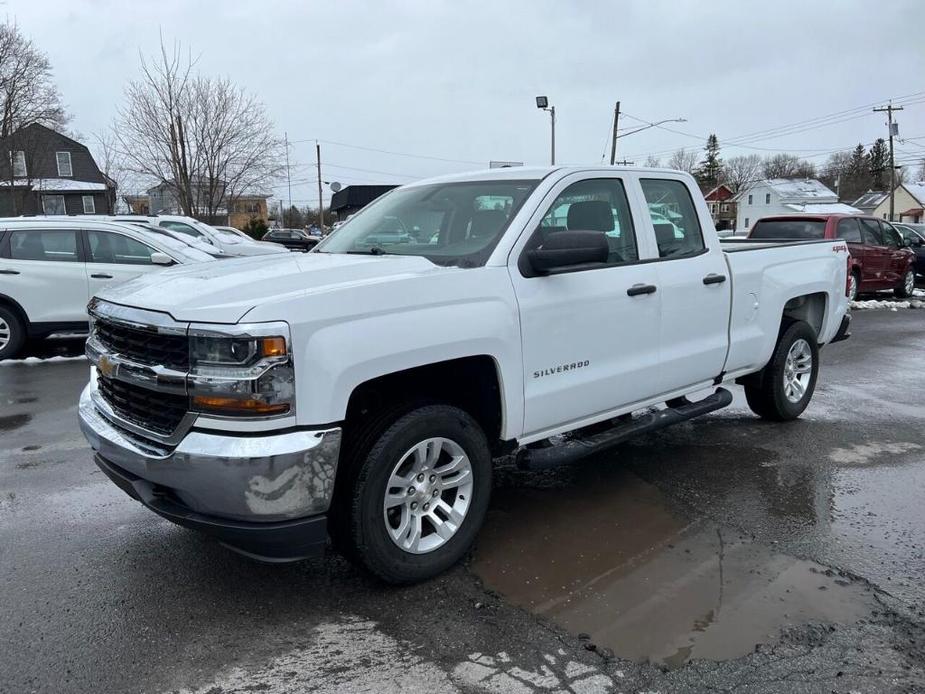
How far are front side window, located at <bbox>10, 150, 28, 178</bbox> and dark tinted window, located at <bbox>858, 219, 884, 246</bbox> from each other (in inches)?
1490

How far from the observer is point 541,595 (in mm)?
3277

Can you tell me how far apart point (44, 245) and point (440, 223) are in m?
7.57

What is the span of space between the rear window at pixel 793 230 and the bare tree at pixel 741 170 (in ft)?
334

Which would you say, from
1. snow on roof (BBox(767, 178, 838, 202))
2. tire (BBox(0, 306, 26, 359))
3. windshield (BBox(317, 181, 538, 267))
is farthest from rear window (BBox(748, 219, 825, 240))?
snow on roof (BBox(767, 178, 838, 202))

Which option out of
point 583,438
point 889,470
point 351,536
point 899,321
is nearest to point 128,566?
point 351,536

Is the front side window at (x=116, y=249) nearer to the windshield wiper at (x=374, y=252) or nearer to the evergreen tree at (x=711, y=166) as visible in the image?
the windshield wiper at (x=374, y=252)

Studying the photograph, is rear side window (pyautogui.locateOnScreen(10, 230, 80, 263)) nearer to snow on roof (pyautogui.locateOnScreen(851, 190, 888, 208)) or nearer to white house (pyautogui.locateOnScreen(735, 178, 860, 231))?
white house (pyautogui.locateOnScreen(735, 178, 860, 231))

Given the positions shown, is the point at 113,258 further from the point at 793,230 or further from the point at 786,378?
the point at 793,230

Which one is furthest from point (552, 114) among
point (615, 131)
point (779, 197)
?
point (779, 197)

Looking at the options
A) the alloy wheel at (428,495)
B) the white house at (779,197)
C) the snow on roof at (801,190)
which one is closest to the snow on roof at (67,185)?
the alloy wheel at (428,495)

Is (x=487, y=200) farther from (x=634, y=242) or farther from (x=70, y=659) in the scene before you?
(x=70, y=659)

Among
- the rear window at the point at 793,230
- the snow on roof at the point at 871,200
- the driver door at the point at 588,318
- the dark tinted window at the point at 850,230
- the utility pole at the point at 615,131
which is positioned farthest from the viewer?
the snow on roof at the point at 871,200

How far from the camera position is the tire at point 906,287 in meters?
16.0

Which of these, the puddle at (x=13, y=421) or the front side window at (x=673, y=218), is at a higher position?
the front side window at (x=673, y=218)
